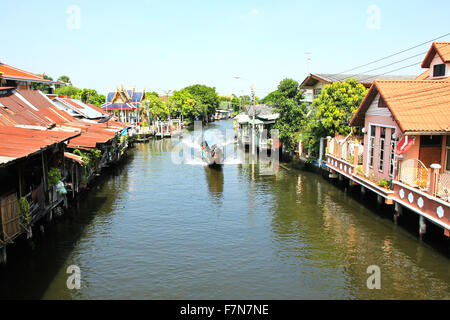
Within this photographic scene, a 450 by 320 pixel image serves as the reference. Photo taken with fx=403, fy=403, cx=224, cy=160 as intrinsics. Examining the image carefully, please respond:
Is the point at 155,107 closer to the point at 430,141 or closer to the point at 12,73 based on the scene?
the point at 12,73

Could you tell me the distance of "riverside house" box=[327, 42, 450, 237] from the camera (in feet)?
44.2

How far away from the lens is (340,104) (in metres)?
26.6

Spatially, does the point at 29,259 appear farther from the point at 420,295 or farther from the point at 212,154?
the point at 212,154

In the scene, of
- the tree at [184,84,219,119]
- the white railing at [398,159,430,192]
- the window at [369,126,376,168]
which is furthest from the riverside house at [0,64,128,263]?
the tree at [184,84,219,119]

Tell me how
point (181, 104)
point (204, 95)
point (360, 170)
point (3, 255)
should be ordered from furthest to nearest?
point (204, 95) < point (181, 104) < point (360, 170) < point (3, 255)

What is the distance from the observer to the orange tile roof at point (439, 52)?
20.6m

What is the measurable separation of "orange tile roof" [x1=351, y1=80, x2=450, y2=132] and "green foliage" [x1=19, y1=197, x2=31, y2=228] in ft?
43.9

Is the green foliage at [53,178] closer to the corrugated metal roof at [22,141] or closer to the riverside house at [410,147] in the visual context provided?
the corrugated metal roof at [22,141]

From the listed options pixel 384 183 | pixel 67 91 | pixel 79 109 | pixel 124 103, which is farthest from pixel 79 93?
pixel 384 183

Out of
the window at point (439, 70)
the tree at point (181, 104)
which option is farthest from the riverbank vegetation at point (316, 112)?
the tree at point (181, 104)

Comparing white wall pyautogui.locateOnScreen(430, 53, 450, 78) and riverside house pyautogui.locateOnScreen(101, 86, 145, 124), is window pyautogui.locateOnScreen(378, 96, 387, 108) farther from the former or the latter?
riverside house pyautogui.locateOnScreen(101, 86, 145, 124)

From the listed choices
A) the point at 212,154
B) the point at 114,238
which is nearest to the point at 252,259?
the point at 114,238

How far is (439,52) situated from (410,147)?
8144 mm

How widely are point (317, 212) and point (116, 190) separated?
1212 cm
